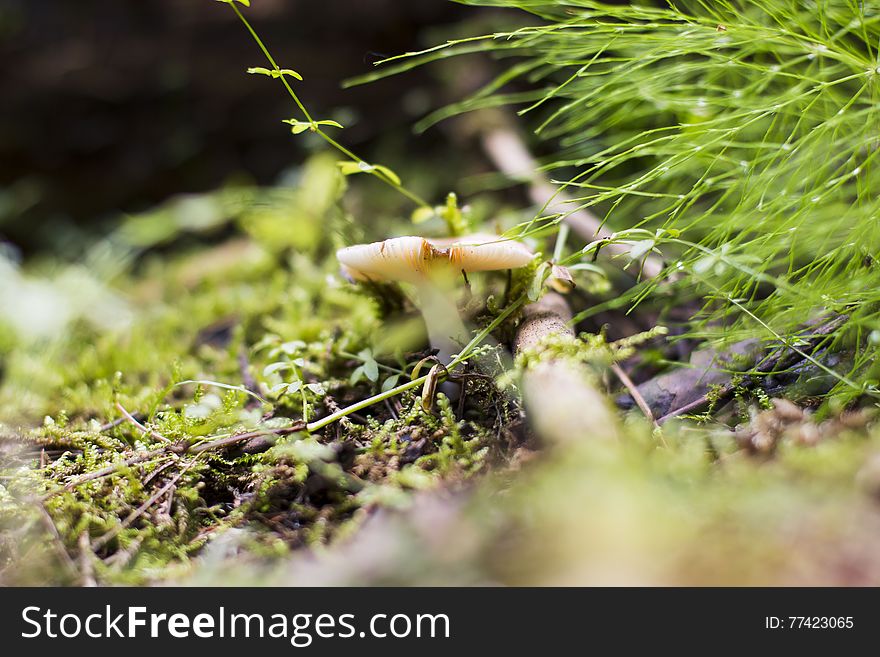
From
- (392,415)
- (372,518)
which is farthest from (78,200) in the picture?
(372,518)

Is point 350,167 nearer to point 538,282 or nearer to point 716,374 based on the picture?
point 538,282

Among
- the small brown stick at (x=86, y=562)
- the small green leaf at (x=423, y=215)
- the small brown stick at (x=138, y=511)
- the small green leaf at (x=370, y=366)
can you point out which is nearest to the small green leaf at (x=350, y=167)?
the small green leaf at (x=423, y=215)

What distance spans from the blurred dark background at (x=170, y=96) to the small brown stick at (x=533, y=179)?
39 centimetres

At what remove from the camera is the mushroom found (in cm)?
123

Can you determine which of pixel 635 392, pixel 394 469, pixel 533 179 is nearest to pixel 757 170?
pixel 533 179

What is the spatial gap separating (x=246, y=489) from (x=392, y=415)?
1.05ft

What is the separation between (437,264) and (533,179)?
0.99 metres

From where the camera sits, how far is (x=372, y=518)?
1.03m

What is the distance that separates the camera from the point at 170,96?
3170 millimetres

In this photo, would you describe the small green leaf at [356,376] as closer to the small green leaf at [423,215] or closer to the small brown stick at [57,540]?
the small green leaf at [423,215]

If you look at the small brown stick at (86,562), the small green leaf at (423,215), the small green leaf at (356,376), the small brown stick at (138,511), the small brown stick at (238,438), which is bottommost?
the small brown stick at (86,562)

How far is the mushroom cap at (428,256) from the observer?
1217 millimetres

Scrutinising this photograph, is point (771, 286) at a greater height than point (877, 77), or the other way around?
point (877, 77)

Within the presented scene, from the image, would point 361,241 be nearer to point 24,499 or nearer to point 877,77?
point 24,499
